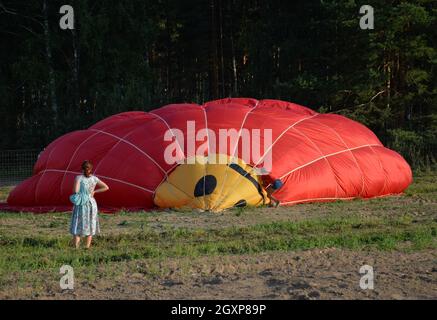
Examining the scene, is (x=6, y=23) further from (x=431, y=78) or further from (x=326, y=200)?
(x=326, y=200)

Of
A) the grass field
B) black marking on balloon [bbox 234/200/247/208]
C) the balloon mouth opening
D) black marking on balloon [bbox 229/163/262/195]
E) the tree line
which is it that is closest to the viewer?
the grass field

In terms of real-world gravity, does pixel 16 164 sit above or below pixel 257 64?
below

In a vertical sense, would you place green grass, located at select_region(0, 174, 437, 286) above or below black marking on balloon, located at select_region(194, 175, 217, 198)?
below

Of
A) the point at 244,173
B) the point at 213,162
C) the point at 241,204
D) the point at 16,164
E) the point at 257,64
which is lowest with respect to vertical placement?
the point at 16,164

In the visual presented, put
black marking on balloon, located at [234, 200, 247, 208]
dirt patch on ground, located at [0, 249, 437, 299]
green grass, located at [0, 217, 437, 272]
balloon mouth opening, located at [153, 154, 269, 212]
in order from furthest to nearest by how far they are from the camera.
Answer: black marking on balloon, located at [234, 200, 247, 208] → balloon mouth opening, located at [153, 154, 269, 212] → green grass, located at [0, 217, 437, 272] → dirt patch on ground, located at [0, 249, 437, 299]

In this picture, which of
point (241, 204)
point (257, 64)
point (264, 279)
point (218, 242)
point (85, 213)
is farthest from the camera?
point (257, 64)

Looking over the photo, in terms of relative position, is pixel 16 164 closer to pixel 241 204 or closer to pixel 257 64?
pixel 257 64

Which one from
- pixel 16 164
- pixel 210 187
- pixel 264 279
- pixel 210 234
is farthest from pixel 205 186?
pixel 16 164

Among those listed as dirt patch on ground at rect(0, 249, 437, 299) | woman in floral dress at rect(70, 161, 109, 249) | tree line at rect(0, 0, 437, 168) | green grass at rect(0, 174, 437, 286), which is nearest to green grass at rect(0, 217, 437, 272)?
green grass at rect(0, 174, 437, 286)

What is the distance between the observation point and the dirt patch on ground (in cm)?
545

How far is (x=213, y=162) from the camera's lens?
11812 mm

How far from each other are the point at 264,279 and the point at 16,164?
54.5ft

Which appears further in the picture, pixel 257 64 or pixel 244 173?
pixel 257 64

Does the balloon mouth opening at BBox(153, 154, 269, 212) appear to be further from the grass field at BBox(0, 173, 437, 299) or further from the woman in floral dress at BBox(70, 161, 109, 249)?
the woman in floral dress at BBox(70, 161, 109, 249)
